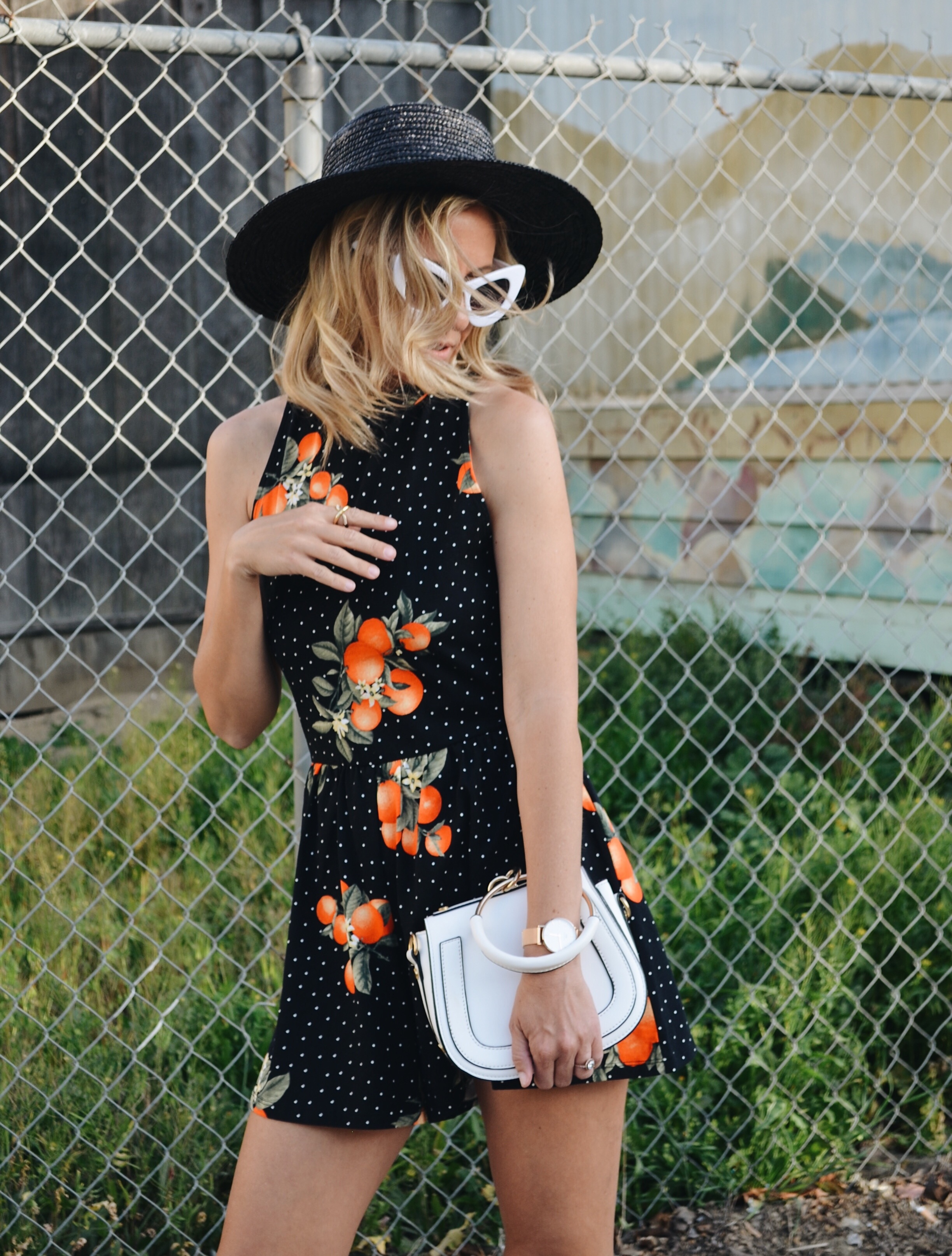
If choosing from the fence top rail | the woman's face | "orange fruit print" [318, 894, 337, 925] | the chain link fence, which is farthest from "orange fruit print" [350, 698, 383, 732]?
the fence top rail

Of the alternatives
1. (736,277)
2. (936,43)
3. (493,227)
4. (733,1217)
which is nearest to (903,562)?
(736,277)

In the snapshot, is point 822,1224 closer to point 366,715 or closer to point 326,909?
point 326,909

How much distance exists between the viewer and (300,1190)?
1.41m

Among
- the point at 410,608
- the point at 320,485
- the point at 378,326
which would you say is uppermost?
the point at 378,326

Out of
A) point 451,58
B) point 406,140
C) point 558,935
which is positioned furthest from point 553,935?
point 451,58

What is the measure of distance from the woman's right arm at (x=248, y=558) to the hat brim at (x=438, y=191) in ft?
0.73

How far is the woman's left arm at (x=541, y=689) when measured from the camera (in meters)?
1.31

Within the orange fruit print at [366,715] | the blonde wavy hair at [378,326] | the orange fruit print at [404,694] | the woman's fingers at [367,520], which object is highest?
the blonde wavy hair at [378,326]

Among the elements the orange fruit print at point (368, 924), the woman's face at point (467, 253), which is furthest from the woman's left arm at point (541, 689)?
the orange fruit print at point (368, 924)

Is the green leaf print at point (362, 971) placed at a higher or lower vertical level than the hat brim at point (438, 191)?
lower

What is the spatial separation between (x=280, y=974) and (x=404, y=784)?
5.37ft

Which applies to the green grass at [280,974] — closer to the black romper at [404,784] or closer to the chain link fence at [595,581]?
the chain link fence at [595,581]

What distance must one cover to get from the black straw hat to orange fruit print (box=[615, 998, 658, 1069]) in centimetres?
101

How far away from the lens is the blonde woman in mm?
1359
